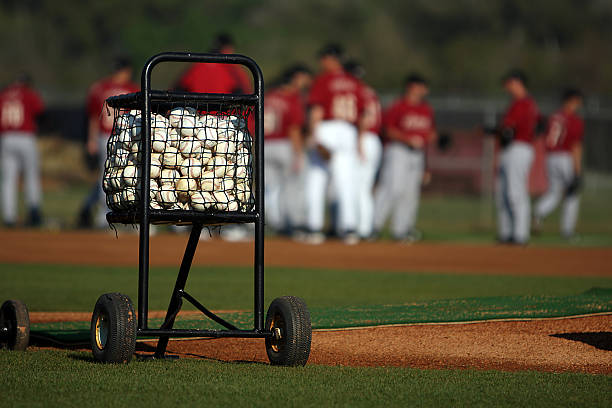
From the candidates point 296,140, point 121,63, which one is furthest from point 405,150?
point 121,63

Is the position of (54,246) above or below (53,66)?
below

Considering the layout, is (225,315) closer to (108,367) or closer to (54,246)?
(108,367)

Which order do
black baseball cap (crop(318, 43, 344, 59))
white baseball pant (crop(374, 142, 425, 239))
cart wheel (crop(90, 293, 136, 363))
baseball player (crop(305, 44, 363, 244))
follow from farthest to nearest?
1. white baseball pant (crop(374, 142, 425, 239))
2. black baseball cap (crop(318, 43, 344, 59))
3. baseball player (crop(305, 44, 363, 244))
4. cart wheel (crop(90, 293, 136, 363))

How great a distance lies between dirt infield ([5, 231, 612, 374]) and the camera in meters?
5.64

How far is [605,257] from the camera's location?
13.3 m

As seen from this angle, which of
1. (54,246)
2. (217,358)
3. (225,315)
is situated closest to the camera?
(217,358)

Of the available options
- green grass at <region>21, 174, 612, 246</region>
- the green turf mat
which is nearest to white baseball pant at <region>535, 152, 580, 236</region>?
green grass at <region>21, 174, 612, 246</region>

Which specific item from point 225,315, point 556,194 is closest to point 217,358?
point 225,315

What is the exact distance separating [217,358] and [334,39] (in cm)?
7113

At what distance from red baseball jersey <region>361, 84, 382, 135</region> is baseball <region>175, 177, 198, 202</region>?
908 cm

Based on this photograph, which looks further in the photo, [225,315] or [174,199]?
[225,315]

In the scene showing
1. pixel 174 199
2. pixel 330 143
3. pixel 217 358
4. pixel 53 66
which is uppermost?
pixel 53 66

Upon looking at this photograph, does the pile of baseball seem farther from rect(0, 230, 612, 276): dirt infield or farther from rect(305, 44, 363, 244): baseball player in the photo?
rect(305, 44, 363, 244): baseball player

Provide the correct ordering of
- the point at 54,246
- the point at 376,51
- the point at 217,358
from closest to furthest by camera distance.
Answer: the point at 217,358 < the point at 54,246 < the point at 376,51
